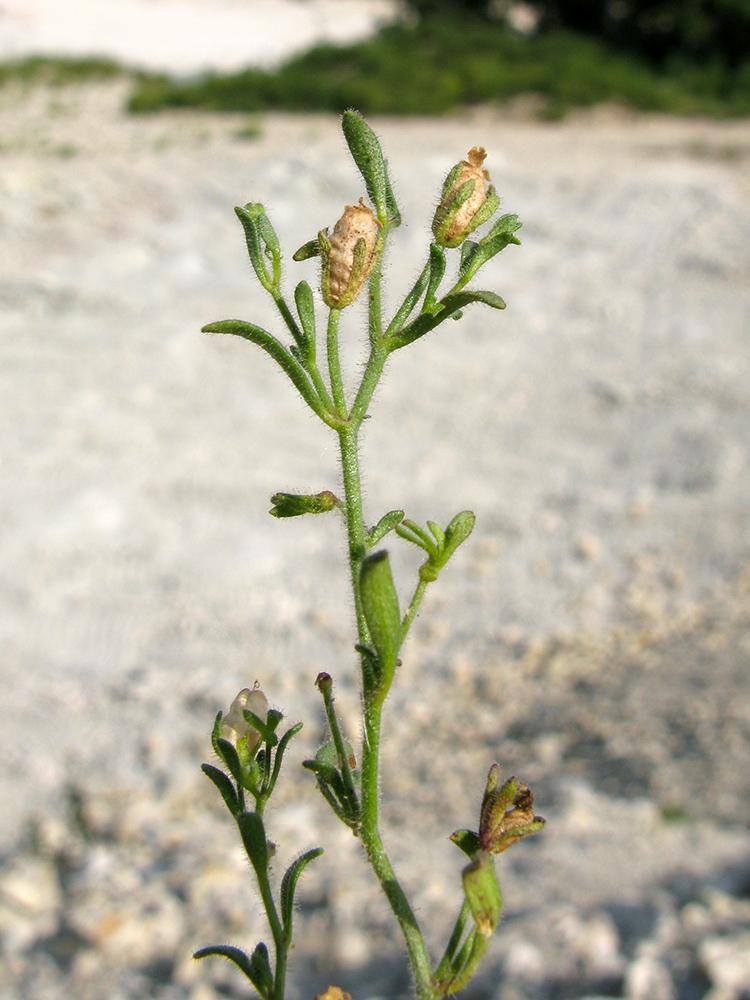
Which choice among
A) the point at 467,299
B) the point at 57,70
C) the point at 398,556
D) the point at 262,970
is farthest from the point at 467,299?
the point at 57,70

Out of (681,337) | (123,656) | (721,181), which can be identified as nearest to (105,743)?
(123,656)

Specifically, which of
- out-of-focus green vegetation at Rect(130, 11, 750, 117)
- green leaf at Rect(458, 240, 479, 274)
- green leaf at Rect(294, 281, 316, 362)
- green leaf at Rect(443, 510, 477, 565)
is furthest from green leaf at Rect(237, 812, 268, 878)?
out-of-focus green vegetation at Rect(130, 11, 750, 117)

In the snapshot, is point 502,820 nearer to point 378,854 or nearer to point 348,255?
point 378,854

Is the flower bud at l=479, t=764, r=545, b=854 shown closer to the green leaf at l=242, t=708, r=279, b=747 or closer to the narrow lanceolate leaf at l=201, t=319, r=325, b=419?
the green leaf at l=242, t=708, r=279, b=747

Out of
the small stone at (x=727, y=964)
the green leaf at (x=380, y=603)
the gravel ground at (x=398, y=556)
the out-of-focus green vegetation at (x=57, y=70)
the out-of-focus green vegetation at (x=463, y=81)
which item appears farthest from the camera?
the out-of-focus green vegetation at (x=57, y=70)

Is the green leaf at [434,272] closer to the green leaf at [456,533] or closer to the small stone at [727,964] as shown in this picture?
the green leaf at [456,533]

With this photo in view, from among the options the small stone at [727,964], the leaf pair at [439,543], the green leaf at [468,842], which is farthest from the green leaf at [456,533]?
the small stone at [727,964]

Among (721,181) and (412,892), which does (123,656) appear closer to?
(412,892)
